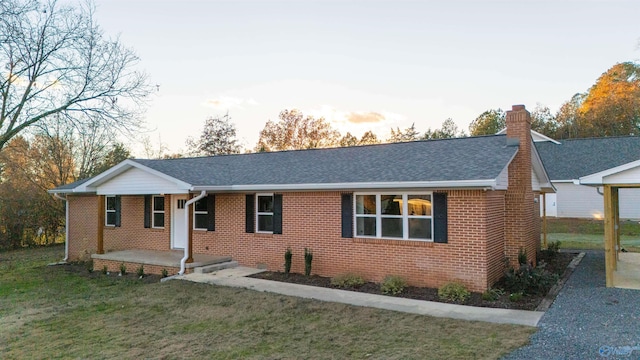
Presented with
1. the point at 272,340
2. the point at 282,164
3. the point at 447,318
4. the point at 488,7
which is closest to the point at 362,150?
the point at 282,164

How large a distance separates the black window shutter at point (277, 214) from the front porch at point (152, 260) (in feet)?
6.56

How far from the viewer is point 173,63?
49.9ft

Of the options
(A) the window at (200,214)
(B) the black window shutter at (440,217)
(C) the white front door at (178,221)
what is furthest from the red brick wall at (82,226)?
(B) the black window shutter at (440,217)

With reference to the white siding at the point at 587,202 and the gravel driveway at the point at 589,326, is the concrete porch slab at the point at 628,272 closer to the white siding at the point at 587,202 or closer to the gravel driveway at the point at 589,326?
the gravel driveway at the point at 589,326

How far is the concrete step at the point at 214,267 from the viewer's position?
11219mm

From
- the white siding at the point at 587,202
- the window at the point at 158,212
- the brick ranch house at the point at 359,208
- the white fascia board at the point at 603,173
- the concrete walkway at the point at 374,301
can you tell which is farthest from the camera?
the white siding at the point at 587,202

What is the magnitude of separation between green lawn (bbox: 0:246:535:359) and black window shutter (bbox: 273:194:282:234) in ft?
8.78

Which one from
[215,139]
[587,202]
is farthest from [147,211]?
[215,139]

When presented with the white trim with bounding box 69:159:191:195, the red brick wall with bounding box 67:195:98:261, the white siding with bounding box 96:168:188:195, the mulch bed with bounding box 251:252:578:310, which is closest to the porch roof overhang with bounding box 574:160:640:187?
the mulch bed with bounding box 251:252:578:310

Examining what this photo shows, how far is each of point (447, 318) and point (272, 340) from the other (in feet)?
9.92

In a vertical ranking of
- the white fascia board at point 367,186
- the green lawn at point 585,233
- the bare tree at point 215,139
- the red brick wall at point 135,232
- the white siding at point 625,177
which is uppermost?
the bare tree at point 215,139

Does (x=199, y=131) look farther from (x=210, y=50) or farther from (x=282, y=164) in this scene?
(x=282, y=164)

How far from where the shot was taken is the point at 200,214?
43.3 feet

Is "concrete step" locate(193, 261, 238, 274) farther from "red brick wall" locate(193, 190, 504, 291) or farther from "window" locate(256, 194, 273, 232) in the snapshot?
"window" locate(256, 194, 273, 232)
